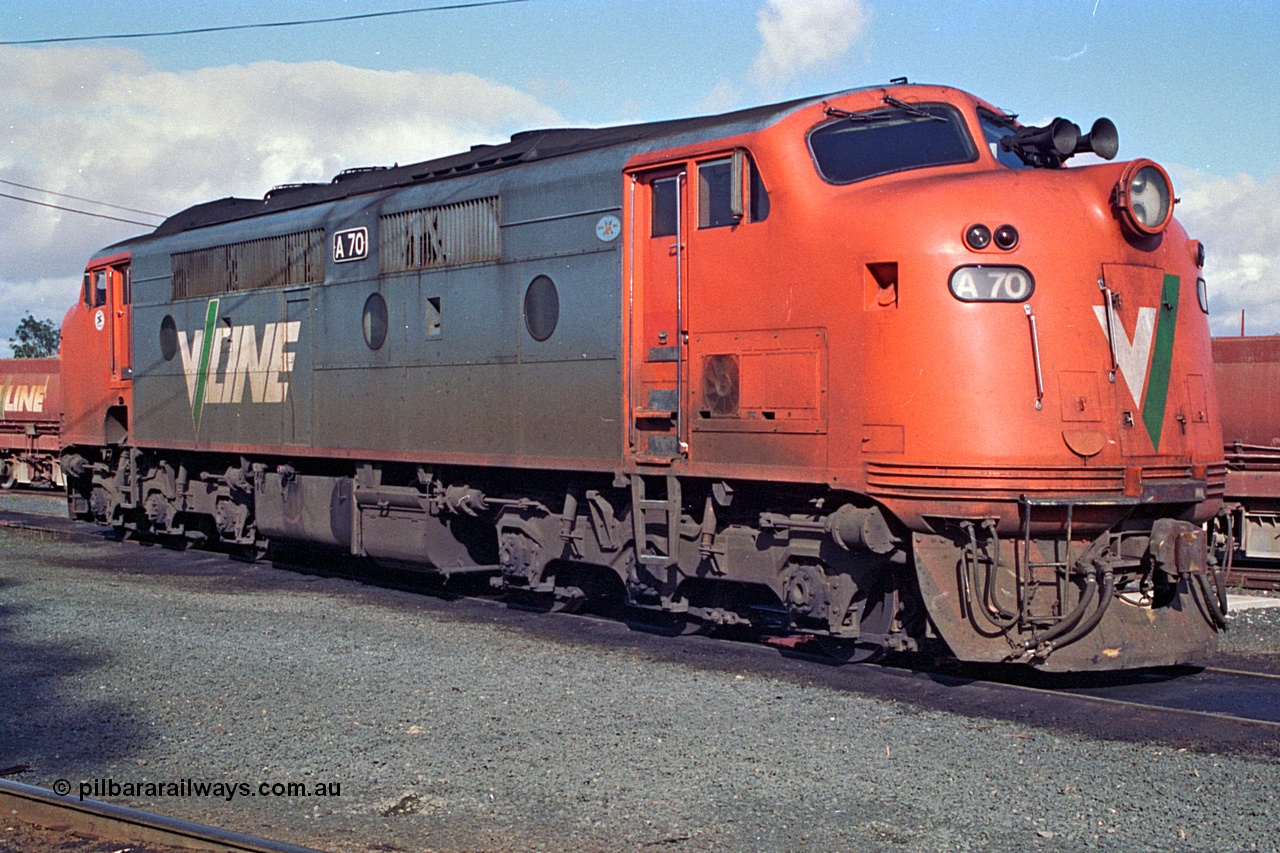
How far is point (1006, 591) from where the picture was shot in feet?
25.7

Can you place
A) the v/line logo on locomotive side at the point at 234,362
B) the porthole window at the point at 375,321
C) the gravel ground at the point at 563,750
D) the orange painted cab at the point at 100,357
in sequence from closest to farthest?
the gravel ground at the point at 563,750
the porthole window at the point at 375,321
the v/line logo on locomotive side at the point at 234,362
the orange painted cab at the point at 100,357

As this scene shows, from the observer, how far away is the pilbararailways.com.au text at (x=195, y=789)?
605cm

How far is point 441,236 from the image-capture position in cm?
1154

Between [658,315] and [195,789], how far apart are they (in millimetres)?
4862

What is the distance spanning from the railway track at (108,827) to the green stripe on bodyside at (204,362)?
9537 mm

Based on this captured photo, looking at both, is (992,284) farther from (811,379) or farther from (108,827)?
(108,827)

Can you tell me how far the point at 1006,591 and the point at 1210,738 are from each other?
1.43m

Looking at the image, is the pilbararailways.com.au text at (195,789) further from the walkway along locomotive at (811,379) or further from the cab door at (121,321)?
the cab door at (121,321)

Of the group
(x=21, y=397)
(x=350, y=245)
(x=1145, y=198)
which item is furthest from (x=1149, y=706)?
(x=21, y=397)

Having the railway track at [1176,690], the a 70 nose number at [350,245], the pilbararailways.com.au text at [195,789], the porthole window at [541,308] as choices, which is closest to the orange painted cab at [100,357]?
the a 70 nose number at [350,245]

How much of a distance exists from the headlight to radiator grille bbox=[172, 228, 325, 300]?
825 cm

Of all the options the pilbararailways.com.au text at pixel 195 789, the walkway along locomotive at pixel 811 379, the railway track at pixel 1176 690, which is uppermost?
the walkway along locomotive at pixel 811 379

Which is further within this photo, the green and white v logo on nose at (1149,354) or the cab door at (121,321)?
the cab door at (121,321)

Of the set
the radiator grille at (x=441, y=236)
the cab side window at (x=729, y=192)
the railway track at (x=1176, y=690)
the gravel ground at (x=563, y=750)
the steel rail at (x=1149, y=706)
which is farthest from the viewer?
the radiator grille at (x=441, y=236)
